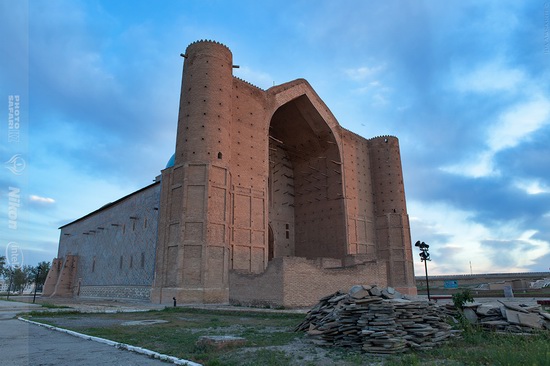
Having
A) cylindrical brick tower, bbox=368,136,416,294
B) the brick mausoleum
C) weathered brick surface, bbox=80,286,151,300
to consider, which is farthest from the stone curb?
cylindrical brick tower, bbox=368,136,416,294

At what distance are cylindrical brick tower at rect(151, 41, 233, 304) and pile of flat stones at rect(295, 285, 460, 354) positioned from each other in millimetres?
18031

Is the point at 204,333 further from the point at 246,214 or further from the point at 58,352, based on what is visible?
the point at 246,214

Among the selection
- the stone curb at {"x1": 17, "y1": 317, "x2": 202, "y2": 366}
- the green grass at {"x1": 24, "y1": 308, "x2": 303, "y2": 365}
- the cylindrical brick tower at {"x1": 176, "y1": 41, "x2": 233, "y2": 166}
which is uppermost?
the cylindrical brick tower at {"x1": 176, "y1": 41, "x2": 233, "y2": 166}

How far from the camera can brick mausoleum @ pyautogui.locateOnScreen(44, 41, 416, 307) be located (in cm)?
2497

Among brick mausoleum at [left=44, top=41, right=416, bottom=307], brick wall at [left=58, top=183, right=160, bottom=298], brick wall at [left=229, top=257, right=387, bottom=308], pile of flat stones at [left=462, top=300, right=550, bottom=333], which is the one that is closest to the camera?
pile of flat stones at [left=462, top=300, right=550, bottom=333]

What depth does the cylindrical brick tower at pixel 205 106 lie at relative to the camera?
1113 inches

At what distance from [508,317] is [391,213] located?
34937mm

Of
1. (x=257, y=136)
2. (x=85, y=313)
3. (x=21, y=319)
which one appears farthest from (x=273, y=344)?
(x=257, y=136)

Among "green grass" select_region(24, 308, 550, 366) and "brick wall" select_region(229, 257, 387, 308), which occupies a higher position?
"brick wall" select_region(229, 257, 387, 308)

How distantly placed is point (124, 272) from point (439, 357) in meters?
33.9

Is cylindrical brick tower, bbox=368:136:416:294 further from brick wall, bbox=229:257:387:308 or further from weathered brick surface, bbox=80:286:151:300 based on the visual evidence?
weathered brick surface, bbox=80:286:151:300

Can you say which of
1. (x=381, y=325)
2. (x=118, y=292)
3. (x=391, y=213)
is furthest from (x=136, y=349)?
(x=391, y=213)

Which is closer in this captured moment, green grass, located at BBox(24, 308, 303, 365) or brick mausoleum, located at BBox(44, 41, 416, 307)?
green grass, located at BBox(24, 308, 303, 365)

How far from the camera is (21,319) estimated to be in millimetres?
14117
